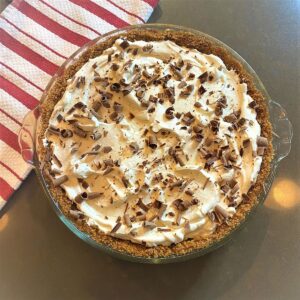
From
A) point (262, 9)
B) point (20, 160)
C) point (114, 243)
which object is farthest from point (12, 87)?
point (262, 9)

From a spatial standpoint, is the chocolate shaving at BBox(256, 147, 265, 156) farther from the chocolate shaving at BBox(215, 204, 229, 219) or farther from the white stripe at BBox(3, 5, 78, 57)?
the white stripe at BBox(3, 5, 78, 57)

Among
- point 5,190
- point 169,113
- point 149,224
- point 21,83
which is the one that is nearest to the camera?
point 149,224

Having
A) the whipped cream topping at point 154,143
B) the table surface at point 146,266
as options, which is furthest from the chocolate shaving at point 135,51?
the table surface at point 146,266

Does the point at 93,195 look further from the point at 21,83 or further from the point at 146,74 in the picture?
the point at 21,83

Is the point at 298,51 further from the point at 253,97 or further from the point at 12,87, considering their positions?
the point at 12,87

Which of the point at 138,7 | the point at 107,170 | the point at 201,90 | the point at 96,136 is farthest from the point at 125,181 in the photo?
the point at 138,7

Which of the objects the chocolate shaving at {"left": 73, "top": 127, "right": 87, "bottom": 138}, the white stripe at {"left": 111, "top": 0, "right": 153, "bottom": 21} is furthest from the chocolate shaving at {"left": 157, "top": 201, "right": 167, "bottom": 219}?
the white stripe at {"left": 111, "top": 0, "right": 153, "bottom": 21}
